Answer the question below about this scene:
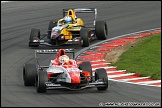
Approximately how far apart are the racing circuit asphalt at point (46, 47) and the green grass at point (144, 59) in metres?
2.11

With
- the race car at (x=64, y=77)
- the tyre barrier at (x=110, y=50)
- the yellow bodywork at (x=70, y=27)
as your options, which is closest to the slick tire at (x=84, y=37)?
the tyre barrier at (x=110, y=50)

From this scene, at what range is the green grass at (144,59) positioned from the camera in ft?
82.3

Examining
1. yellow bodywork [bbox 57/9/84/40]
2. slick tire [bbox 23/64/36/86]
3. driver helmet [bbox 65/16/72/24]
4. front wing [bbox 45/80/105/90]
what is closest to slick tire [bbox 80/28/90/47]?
yellow bodywork [bbox 57/9/84/40]

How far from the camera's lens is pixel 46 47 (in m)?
32.6

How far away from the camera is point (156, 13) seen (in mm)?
44562

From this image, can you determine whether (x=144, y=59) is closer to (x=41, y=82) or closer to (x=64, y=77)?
(x=64, y=77)

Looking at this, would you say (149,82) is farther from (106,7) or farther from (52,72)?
(106,7)

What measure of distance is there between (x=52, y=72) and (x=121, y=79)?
10.0ft

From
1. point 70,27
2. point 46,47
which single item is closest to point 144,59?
point 70,27

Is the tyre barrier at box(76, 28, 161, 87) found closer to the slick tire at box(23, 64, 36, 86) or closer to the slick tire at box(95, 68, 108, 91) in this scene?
the slick tire at box(95, 68, 108, 91)

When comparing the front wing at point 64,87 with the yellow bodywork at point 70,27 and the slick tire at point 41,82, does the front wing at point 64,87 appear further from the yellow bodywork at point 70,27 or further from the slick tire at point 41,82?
the yellow bodywork at point 70,27

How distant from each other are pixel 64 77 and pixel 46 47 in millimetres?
11174

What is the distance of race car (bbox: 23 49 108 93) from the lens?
21109 mm

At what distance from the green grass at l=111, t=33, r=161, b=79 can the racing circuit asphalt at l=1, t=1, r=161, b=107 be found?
6.94ft
